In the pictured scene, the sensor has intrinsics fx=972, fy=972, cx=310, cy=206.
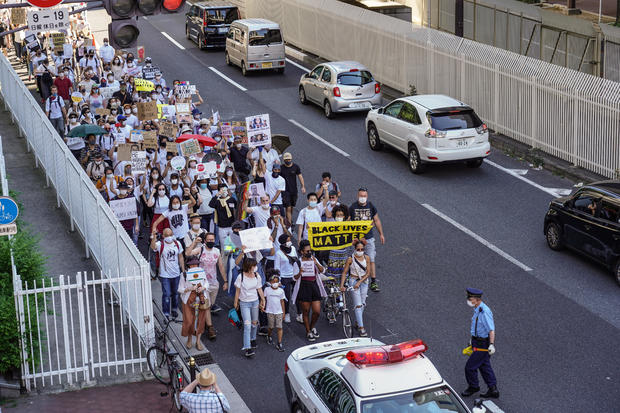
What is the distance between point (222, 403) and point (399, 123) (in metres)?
13.7

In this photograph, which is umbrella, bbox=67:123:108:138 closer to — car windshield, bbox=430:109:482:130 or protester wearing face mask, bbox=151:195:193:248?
protester wearing face mask, bbox=151:195:193:248

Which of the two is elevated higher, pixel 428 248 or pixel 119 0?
pixel 119 0

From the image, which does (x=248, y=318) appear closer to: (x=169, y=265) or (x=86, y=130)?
(x=169, y=265)

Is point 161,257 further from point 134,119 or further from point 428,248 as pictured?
point 134,119

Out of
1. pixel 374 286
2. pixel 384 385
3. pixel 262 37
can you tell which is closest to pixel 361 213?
pixel 374 286

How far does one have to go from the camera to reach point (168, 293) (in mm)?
15609

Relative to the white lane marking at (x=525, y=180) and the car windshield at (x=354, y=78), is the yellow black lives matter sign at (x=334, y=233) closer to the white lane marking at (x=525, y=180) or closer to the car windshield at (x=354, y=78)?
the white lane marking at (x=525, y=180)

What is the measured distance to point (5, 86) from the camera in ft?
83.6

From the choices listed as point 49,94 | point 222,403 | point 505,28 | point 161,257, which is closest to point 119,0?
point 161,257

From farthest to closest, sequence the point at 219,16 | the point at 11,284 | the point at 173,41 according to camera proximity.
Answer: the point at 173,41
the point at 219,16
the point at 11,284

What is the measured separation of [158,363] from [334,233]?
3.83m

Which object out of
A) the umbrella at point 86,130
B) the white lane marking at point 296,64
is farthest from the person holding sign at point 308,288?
the white lane marking at point 296,64

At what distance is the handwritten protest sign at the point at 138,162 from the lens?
1891 centimetres

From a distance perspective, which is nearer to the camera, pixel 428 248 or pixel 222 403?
pixel 222 403
